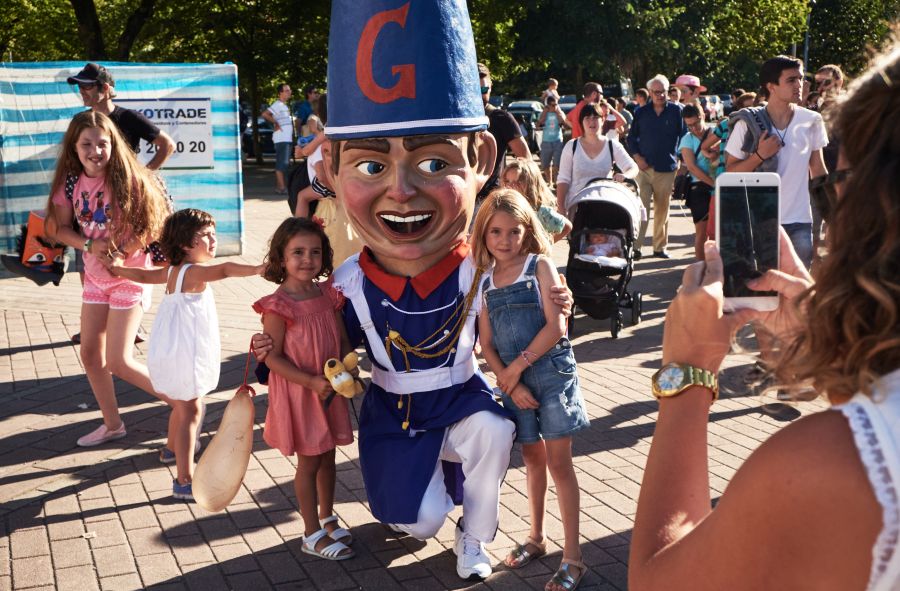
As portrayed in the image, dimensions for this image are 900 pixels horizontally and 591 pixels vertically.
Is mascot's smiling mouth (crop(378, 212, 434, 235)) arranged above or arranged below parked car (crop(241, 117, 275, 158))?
above

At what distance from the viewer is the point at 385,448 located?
4.15 meters

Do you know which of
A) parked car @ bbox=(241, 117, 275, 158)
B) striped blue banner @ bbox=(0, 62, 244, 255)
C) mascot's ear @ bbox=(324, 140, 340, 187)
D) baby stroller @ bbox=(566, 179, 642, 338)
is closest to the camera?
mascot's ear @ bbox=(324, 140, 340, 187)

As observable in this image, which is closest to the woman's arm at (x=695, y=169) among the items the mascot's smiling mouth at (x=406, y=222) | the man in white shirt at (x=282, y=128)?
the mascot's smiling mouth at (x=406, y=222)

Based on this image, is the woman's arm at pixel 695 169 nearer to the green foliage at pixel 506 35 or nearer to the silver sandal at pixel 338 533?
the silver sandal at pixel 338 533

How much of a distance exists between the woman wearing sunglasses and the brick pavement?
1940 mm

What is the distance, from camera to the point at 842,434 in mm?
1322

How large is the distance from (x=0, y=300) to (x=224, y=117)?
3.57 m

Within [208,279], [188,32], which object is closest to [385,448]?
[208,279]

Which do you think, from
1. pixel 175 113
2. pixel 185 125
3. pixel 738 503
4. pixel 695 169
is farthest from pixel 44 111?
pixel 738 503

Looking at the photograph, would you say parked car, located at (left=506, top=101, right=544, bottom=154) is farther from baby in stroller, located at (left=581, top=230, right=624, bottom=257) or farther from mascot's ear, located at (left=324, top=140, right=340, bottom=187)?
mascot's ear, located at (left=324, top=140, right=340, bottom=187)

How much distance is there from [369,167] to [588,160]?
5.12m

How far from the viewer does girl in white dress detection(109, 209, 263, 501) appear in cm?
486

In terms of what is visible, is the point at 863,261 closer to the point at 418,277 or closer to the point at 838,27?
the point at 418,277

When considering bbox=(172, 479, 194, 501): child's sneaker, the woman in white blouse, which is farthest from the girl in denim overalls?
the woman in white blouse
